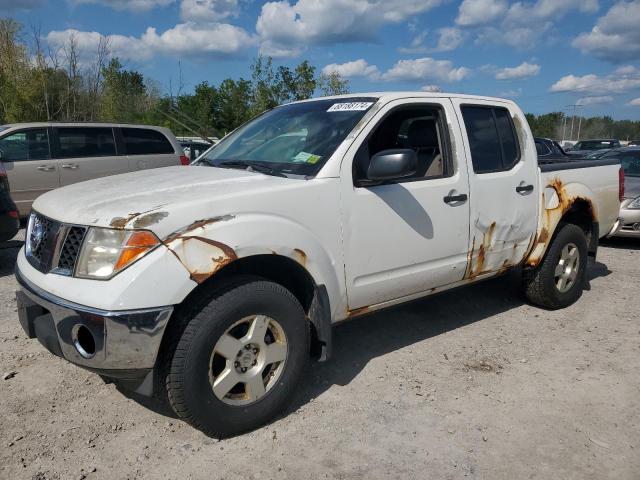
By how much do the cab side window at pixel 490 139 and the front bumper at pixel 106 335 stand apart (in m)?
2.59

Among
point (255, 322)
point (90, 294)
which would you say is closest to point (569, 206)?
point (255, 322)

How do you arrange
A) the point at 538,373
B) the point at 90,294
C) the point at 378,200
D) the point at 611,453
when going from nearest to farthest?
1. the point at 90,294
2. the point at 611,453
3. the point at 378,200
4. the point at 538,373

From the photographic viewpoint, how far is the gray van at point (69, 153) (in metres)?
8.47

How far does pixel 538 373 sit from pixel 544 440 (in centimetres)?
89

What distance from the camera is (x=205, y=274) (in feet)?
8.32

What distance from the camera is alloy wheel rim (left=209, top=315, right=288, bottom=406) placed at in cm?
271

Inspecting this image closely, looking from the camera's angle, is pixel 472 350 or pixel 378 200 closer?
pixel 378 200

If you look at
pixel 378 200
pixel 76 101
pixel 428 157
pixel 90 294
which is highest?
pixel 76 101

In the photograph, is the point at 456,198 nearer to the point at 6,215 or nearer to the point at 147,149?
the point at 6,215

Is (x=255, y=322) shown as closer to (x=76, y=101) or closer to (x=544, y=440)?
(x=544, y=440)

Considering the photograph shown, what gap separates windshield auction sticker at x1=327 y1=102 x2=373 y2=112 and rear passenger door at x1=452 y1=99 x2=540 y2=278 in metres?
0.84

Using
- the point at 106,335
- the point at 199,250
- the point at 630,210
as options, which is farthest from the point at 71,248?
the point at 630,210

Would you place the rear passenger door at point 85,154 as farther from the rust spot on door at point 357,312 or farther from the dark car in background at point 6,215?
the rust spot on door at point 357,312

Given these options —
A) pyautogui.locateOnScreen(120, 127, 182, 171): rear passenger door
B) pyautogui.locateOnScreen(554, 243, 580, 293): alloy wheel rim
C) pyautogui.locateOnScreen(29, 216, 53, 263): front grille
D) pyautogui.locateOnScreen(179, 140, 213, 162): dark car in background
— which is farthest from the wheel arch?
pyautogui.locateOnScreen(120, 127, 182, 171): rear passenger door
